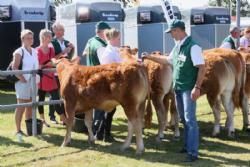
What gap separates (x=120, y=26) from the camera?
756 inches

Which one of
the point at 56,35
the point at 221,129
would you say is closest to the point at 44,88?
the point at 56,35

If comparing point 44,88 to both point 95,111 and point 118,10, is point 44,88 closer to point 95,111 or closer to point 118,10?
point 95,111

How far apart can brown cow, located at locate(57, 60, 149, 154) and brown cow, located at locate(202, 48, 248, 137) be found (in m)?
1.51

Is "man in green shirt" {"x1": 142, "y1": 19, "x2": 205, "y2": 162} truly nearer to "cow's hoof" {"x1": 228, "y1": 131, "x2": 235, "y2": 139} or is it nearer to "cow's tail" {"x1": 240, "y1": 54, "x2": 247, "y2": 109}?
"cow's hoof" {"x1": 228, "y1": 131, "x2": 235, "y2": 139}

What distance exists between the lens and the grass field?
259 inches

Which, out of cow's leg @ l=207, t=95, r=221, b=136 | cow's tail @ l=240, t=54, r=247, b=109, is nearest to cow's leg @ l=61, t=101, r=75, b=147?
cow's leg @ l=207, t=95, r=221, b=136

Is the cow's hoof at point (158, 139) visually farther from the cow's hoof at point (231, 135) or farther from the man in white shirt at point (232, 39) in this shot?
the man in white shirt at point (232, 39)

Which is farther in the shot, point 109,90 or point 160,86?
point 160,86

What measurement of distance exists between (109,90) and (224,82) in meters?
2.28

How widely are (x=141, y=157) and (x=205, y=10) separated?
1661 cm

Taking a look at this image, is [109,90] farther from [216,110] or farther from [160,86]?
[216,110]

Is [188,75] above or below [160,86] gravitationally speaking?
above

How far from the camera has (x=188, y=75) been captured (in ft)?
21.1

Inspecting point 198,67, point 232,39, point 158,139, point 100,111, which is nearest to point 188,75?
point 198,67
